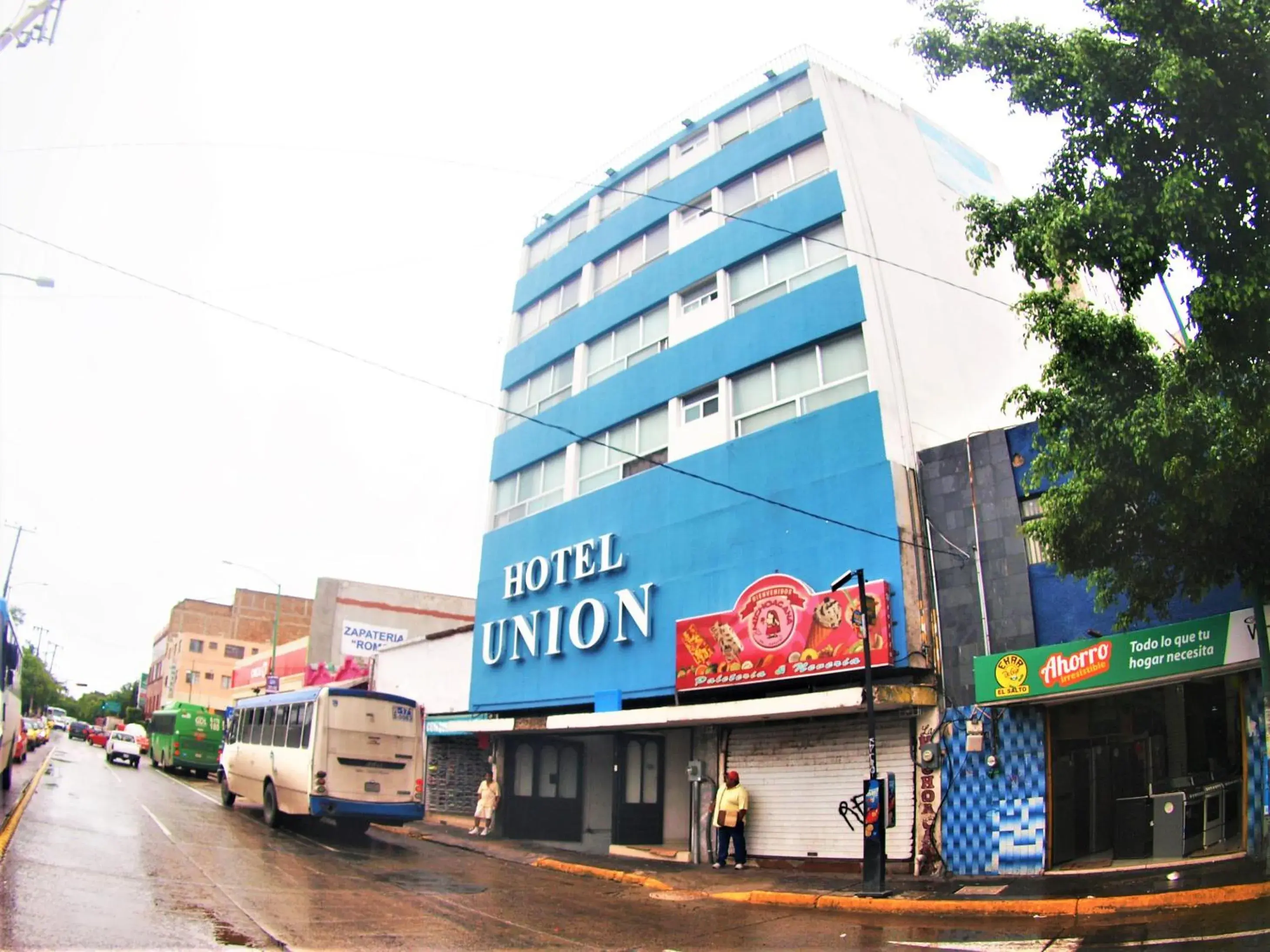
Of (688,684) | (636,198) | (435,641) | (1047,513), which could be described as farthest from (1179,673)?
(435,641)

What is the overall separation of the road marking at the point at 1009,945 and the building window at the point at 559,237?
23.3 metres

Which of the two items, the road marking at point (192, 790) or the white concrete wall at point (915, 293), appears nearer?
the white concrete wall at point (915, 293)

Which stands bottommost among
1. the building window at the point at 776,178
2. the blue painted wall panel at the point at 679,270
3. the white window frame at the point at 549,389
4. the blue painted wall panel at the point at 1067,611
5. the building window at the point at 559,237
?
the blue painted wall panel at the point at 1067,611

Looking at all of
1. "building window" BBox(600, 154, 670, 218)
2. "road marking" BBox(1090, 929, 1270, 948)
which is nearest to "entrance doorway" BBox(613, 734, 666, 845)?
"road marking" BBox(1090, 929, 1270, 948)

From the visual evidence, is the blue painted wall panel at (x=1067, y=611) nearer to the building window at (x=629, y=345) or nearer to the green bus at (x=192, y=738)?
the building window at (x=629, y=345)

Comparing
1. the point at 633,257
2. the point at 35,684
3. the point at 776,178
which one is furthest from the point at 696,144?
the point at 35,684

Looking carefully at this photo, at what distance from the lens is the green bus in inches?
1483

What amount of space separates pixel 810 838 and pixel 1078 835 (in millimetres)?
4602

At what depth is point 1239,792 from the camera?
46.6 feet

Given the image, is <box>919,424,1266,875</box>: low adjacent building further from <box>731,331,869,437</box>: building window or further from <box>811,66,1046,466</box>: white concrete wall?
<box>731,331,869,437</box>: building window

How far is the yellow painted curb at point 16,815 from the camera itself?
12.3 metres

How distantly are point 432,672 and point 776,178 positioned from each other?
1913cm

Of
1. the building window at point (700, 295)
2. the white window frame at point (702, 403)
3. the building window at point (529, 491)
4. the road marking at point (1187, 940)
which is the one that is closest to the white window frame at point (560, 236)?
the building window at point (700, 295)

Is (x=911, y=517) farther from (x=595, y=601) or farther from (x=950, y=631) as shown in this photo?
(x=595, y=601)
